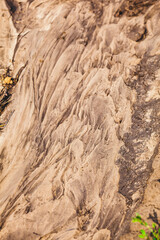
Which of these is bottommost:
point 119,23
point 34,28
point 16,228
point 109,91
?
point 16,228

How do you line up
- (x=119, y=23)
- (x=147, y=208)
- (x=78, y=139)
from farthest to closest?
(x=147, y=208) < (x=78, y=139) < (x=119, y=23)

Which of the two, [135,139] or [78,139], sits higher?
[78,139]

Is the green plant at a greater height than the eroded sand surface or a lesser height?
lesser

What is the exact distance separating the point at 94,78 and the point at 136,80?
37 centimetres

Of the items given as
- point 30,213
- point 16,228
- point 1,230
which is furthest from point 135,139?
point 1,230

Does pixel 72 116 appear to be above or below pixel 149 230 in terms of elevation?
above

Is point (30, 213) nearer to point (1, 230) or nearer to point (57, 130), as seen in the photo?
point (1, 230)

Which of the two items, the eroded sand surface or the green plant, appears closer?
the eroded sand surface

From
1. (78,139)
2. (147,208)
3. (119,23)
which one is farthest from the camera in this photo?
(147,208)

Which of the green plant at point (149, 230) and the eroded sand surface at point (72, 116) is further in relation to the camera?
the green plant at point (149, 230)

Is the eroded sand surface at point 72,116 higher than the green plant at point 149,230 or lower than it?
higher

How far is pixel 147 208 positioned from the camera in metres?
1.84

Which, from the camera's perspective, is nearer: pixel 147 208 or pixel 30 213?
pixel 30 213

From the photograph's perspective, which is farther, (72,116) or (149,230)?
(149,230)
